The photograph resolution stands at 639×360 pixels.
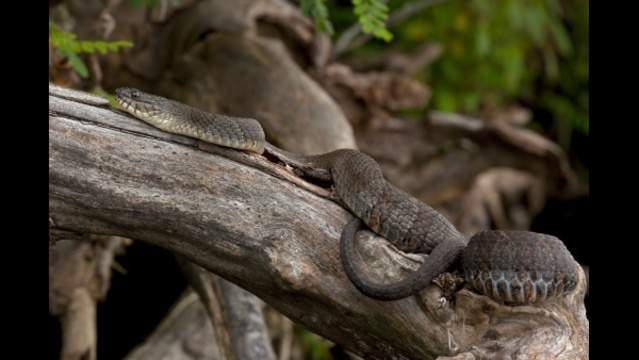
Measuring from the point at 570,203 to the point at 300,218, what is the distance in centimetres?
648

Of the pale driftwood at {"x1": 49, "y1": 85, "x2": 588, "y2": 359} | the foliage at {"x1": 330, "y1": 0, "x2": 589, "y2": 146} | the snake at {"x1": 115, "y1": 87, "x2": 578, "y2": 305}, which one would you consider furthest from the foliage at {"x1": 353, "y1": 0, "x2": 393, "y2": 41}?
the foliage at {"x1": 330, "y1": 0, "x2": 589, "y2": 146}

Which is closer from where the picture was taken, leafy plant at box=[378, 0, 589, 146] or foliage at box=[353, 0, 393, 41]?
foliage at box=[353, 0, 393, 41]

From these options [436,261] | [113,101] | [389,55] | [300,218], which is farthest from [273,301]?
[389,55]

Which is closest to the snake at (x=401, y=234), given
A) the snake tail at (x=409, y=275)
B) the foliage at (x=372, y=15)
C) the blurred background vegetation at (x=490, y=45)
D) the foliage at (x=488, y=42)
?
the snake tail at (x=409, y=275)

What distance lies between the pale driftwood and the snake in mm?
87

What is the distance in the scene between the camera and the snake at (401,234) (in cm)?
426

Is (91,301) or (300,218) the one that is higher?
(300,218)

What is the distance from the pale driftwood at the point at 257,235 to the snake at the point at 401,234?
0.29ft

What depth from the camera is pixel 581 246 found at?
428 inches

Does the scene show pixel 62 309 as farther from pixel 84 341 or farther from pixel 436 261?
pixel 436 261

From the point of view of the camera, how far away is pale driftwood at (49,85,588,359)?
4363mm

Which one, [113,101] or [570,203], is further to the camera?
[570,203]

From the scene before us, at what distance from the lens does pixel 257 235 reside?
14.7 feet

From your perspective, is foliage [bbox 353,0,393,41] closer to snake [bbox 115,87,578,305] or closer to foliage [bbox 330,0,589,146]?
snake [bbox 115,87,578,305]
